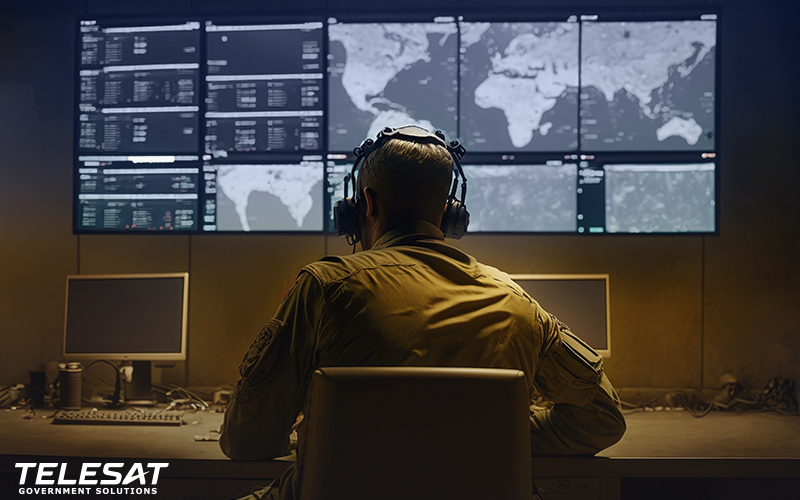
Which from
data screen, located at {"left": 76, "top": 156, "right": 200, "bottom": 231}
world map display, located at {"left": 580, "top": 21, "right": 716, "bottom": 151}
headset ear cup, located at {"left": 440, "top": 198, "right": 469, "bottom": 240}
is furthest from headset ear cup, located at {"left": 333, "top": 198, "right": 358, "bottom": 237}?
world map display, located at {"left": 580, "top": 21, "right": 716, "bottom": 151}

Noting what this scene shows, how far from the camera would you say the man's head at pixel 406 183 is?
4.00 feet

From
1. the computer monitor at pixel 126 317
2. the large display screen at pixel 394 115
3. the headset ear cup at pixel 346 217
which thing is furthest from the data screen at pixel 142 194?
the headset ear cup at pixel 346 217

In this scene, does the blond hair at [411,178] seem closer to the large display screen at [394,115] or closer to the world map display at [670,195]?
the large display screen at [394,115]

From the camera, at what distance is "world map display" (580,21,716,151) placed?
2.31 metres

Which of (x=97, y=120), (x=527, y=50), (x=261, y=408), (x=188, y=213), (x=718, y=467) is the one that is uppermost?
(x=527, y=50)

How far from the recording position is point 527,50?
2346 millimetres

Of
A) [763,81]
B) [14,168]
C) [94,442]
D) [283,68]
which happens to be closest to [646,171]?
[763,81]

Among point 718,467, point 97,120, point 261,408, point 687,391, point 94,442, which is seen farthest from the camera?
point 97,120

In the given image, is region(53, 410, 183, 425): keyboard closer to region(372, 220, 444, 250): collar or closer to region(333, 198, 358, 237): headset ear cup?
region(333, 198, 358, 237): headset ear cup

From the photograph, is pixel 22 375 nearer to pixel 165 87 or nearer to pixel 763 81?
pixel 165 87

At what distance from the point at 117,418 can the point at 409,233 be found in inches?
57.9

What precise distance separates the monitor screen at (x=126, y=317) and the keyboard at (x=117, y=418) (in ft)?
0.78

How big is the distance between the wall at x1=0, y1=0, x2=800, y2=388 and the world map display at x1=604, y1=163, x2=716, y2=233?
68 millimetres

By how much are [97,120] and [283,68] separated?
0.91 meters
